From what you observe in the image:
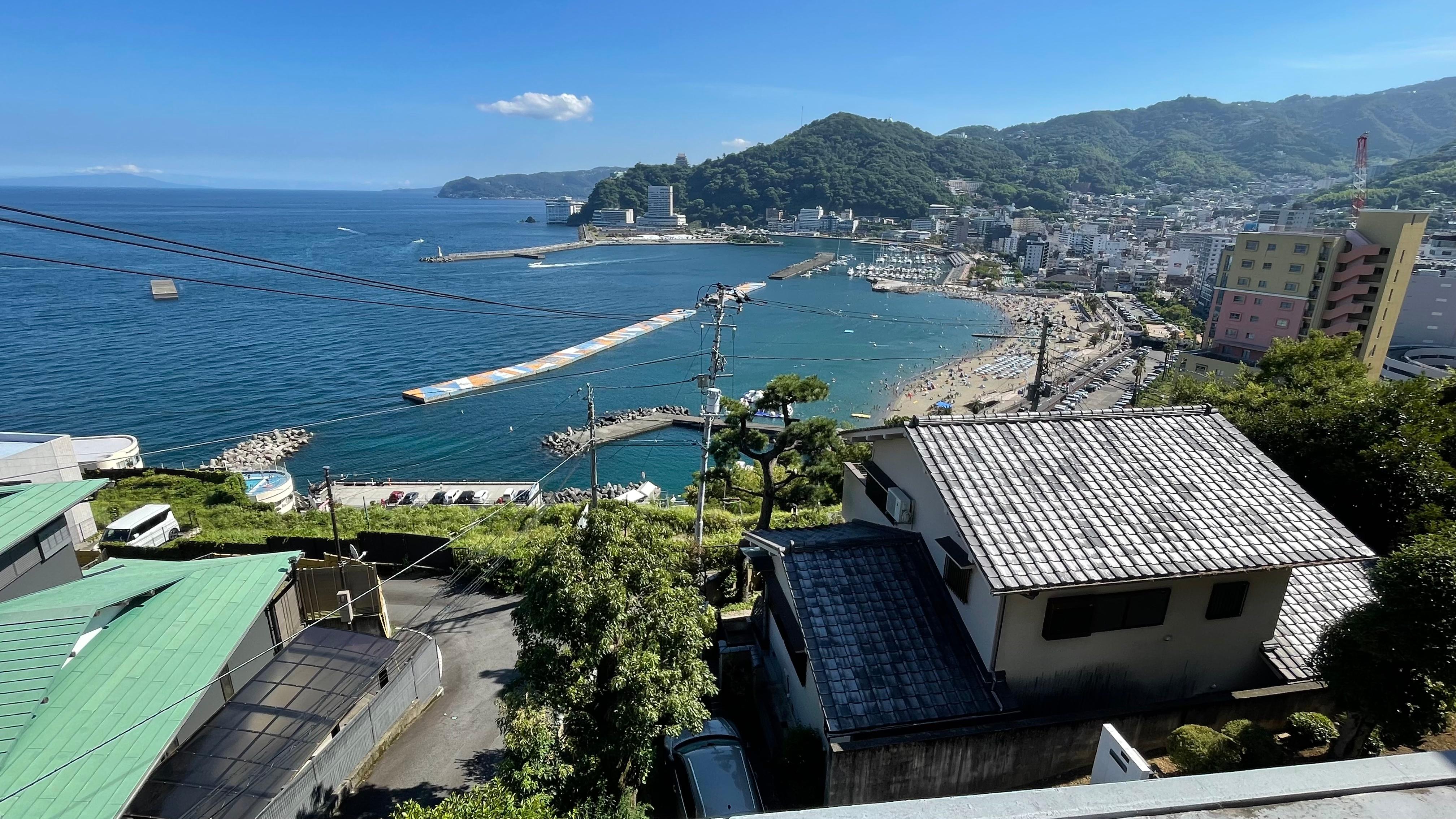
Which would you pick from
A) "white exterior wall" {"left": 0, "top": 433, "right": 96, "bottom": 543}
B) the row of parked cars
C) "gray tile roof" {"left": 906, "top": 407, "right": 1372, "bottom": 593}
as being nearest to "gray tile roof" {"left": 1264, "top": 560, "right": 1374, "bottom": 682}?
"gray tile roof" {"left": 906, "top": 407, "right": 1372, "bottom": 593}

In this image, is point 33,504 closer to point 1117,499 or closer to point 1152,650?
point 1117,499

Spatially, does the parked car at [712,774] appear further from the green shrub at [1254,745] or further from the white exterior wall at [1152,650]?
the green shrub at [1254,745]

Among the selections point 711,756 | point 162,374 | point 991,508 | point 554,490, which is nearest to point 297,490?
point 554,490

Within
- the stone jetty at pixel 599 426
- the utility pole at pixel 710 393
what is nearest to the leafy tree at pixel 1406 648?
the utility pole at pixel 710 393

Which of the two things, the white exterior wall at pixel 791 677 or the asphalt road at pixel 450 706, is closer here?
the white exterior wall at pixel 791 677

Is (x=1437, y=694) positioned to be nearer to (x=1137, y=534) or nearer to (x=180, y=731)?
(x=1137, y=534)

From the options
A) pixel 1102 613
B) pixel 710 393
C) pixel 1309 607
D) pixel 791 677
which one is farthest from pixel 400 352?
pixel 1309 607
